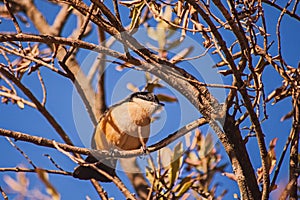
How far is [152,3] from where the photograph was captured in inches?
100.0

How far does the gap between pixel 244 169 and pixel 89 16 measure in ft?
2.97

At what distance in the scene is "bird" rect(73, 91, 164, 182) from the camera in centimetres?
355

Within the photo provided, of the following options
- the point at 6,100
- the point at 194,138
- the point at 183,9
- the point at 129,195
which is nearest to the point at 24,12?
the point at 6,100

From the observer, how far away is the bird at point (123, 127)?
355 centimetres

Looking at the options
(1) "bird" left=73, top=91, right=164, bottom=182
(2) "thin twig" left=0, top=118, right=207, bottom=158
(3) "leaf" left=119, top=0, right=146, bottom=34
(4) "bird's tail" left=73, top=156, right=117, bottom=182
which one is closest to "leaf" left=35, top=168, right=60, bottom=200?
(2) "thin twig" left=0, top=118, right=207, bottom=158

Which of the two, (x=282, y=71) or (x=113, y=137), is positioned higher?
(x=113, y=137)

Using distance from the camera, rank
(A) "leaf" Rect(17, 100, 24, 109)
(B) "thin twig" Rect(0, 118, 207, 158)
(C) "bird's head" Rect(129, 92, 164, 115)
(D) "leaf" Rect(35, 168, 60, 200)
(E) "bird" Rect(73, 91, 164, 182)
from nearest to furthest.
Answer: (D) "leaf" Rect(35, 168, 60, 200) → (B) "thin twig" Rect(0, 118, 207, 158) → (A) "leaf" Rect(17, 100, 24, 109) → (E) "bird" Rect(73, 91, 164, 182) → (C) "bird's head" Rect(129, 92, 164, 115)

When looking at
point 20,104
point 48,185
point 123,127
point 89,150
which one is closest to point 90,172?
point 123,127

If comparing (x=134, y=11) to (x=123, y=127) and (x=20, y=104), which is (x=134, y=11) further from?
(x=123, y=127)

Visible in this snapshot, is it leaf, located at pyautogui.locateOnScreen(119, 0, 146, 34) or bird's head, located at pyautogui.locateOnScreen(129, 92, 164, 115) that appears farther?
bird's head, located at pyautogui.locateOnScreen(129, 92, 164, 115)

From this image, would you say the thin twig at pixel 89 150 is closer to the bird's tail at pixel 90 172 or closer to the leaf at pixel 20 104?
the bird's tail at pixel 90 172

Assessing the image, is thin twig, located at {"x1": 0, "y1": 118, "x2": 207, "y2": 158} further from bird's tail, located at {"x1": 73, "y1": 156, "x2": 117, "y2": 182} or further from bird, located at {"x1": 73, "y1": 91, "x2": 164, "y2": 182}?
bird, located at {"x1": 73, "y1": 91, "x2": 164, "y2": 182}

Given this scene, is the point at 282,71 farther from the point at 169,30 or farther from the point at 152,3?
the point at 169,30

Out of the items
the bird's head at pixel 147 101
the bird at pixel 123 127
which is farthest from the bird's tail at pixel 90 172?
the bird's head at pixel 147 101
